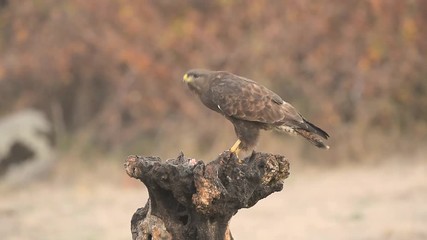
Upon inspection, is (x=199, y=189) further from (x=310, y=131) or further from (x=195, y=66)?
(x=195, y=66)

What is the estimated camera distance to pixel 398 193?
33.4 ft

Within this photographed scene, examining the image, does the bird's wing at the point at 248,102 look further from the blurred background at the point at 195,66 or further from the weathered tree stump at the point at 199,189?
the blurred background at the point at 195,66

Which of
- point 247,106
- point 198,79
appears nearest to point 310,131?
point 247,106

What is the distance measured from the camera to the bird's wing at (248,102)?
4.93 meters

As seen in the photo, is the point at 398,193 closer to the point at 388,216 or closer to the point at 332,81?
the point at 388,216

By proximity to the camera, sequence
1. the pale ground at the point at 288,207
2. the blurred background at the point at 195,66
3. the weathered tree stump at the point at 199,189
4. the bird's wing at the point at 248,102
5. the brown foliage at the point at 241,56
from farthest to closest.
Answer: the brown foliage at the point at 241,56, the blurred background at the point at 195,66, the pale ground at the point at 288,207, the bird's wing at the point at 248,102, the weathered tree stump at the point at 199,189

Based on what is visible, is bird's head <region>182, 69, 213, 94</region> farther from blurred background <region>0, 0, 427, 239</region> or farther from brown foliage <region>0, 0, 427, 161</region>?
brown foliage <region>0, 0, 427, 161</region>

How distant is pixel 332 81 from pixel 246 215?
4130mm

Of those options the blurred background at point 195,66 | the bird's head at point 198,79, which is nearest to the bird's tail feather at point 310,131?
the bird's head at point 198,79

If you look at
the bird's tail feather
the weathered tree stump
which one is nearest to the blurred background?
the bird's tail feather

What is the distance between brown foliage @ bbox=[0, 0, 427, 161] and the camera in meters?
13.0

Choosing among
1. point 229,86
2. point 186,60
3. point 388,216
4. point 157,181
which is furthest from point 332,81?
point 157,181

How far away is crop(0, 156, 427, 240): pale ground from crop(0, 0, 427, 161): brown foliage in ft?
4.58

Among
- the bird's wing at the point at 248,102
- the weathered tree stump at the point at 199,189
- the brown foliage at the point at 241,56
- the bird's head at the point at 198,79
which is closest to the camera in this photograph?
the weathered tree stump at the point at 199,189
